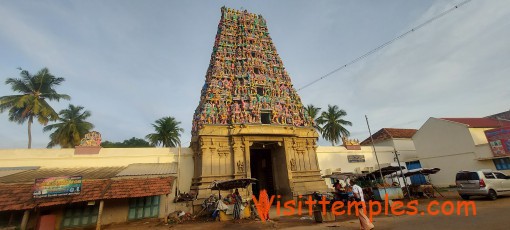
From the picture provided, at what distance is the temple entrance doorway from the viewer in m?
18.7

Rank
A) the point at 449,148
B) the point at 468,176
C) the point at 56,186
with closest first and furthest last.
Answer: the point at 56,186 → the point at 468,176 → the point at 449,148

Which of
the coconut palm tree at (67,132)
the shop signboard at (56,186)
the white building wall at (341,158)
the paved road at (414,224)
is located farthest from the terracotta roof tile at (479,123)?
the coconut palm tree at (67,132)

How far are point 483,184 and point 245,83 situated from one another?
1681cm

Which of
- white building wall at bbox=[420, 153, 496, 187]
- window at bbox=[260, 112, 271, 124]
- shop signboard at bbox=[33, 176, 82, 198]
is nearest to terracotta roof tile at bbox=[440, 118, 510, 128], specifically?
white building wall at bbox=[420, 153, 496, 187]

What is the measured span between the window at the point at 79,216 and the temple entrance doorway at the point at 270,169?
11509mm

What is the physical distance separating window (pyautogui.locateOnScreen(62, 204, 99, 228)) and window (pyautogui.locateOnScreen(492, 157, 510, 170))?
1252 inches

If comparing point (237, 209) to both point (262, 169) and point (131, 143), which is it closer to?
point (262, 169)

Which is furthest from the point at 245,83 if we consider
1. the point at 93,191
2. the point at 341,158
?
the point at 93,191

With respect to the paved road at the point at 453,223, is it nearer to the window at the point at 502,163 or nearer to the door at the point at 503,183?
the door at the point at 503,183

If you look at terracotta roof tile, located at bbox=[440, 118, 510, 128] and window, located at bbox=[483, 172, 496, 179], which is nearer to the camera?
window, located at bbox=[483, 172, 496, 179]

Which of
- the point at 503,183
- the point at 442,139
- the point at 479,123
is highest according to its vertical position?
the point at 479,123

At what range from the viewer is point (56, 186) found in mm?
11305

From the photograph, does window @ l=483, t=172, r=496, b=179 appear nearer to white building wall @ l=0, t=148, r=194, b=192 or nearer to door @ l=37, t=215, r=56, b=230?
white building wall @ l=0, t=148, r=194, b=192

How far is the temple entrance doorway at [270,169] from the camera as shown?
61.4 ft
